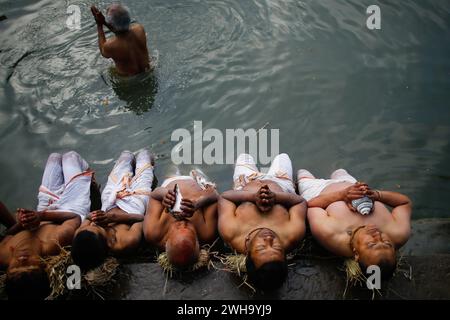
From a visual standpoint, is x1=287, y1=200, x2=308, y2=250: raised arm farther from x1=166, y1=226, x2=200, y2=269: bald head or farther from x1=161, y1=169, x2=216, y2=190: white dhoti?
x1=161, y1=169, x2=216, y2=190: white dhoti

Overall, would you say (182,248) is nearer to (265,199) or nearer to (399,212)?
(265,199)

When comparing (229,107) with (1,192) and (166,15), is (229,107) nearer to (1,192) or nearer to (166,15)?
(166,15)

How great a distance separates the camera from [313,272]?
4.45 m

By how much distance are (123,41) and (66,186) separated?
2.65 metres

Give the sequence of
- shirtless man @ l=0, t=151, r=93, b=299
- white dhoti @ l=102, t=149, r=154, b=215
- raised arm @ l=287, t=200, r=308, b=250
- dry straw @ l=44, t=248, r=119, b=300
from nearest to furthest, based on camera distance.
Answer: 1. shirtless man @ l=0, t=151, r=93, b=299
2. dry straw @ l=44, t=248, r=119, b=300
3. raised arm @ l=287, t=200, r=308, b=250
4. white dhoti @ l=102, t=149, r=154, b=215

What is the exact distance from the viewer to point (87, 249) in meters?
4.09

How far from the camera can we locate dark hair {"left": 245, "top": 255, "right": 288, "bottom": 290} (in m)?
3.84

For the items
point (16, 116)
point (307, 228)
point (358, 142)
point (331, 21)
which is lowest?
point (307, 228)

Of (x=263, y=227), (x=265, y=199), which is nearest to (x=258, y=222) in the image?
(x=263, y=227)

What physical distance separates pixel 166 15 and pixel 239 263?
6104 millimetres

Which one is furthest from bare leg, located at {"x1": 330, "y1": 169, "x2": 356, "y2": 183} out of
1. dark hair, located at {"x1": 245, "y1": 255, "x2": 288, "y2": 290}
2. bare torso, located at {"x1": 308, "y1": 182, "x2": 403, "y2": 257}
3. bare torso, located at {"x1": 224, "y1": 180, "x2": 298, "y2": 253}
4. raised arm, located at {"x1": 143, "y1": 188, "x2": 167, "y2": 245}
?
raised arm, located at {"x1": 143, "y1": 188, "x2": 167, "y2": 245}

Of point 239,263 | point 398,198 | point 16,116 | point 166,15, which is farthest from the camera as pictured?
point 166,15

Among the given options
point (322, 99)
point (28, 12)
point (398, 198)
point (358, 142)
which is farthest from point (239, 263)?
point (28, 12)

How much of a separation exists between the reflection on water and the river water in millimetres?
22
